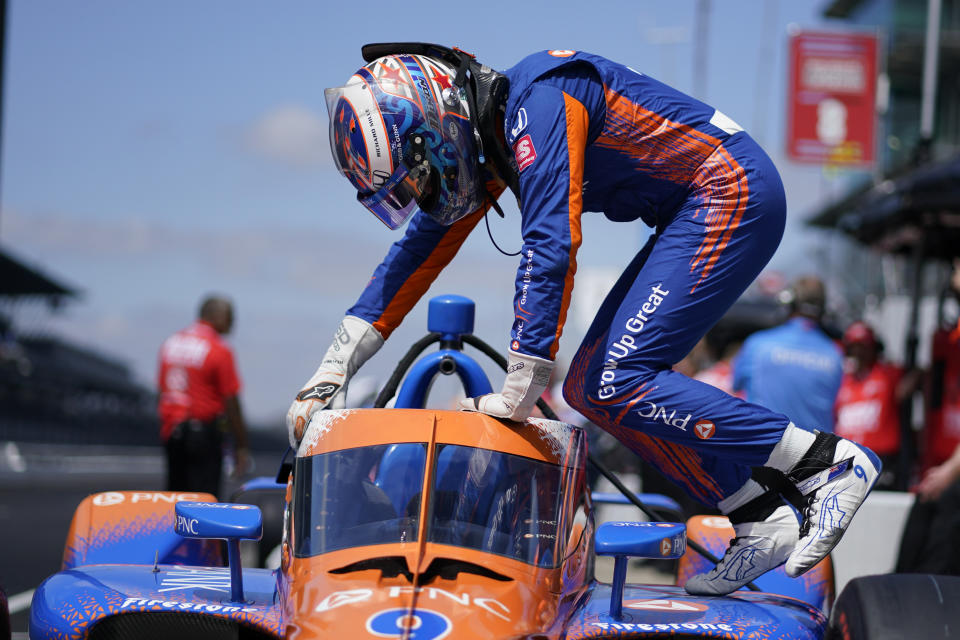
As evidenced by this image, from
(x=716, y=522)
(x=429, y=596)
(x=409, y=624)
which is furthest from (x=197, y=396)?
(x=409, y=624)

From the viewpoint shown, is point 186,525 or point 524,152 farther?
point 524,152

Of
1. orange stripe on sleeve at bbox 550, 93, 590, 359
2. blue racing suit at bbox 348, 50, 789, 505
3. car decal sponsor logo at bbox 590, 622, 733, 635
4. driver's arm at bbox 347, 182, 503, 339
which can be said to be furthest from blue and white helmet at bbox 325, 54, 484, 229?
car decal sponsor logo at bbox 590, 622, 733, 635

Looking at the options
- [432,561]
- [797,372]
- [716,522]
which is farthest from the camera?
[797,372]

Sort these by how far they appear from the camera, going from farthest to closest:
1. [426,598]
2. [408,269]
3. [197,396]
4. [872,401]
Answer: [197,396]
[872,401]
[408,269]
[426,598]

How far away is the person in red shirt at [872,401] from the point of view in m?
8.18

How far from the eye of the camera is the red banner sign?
1438cm

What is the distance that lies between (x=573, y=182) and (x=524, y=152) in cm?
16

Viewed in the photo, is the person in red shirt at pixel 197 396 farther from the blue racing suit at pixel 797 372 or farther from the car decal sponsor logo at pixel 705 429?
the car decal sponsor logo at pixel 705 429

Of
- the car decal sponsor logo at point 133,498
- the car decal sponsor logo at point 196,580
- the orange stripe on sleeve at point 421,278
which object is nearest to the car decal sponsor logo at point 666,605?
the car decal sponsor logo at point 196,580

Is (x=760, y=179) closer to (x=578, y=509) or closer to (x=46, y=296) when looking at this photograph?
(x=578, y=509)

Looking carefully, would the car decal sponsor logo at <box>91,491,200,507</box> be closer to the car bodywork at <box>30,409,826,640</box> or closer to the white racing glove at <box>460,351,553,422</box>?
the car bodywork at <box>30,409,826,640</box>

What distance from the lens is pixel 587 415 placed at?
3377mm

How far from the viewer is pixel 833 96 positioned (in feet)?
47.4

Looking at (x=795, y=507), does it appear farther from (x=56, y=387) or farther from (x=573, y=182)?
(x=56, y=387)
